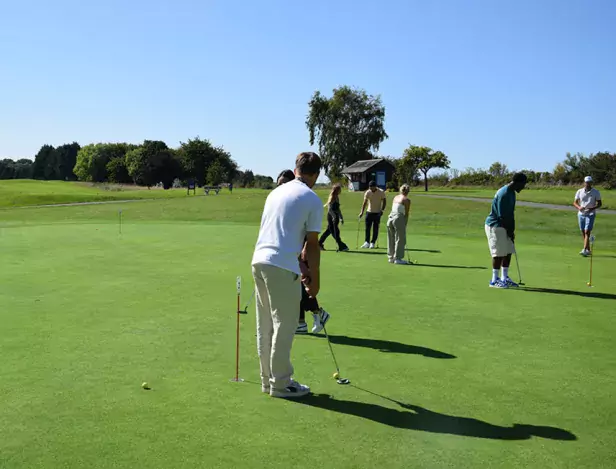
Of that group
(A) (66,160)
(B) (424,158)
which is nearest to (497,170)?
(B) (424,158)

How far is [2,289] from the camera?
1181 centimetres

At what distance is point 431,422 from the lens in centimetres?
529

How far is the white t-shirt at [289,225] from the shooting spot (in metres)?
5.67

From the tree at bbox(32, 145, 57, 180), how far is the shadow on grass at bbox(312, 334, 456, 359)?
6249 inches

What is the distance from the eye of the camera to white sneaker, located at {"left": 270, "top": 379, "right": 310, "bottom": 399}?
5859 millimetres

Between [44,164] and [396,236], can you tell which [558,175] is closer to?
[396,236]

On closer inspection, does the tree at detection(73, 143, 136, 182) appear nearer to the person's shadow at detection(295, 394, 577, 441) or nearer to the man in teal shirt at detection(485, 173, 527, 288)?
the man in teal shirt at detection(485, 173, 527, 288)

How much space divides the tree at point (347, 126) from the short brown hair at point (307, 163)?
96336 mm

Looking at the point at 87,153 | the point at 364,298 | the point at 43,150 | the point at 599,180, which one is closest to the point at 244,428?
the point at 364,298

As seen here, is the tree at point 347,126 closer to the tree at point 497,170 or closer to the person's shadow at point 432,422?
the tree at point 497,170

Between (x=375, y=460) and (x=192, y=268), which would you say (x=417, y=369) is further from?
(x=192, y=268)

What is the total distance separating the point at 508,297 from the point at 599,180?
210ft

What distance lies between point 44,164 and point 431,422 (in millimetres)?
163378

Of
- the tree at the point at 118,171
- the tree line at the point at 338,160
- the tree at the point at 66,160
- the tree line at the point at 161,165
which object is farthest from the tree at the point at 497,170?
the tree at the point at 66,160
